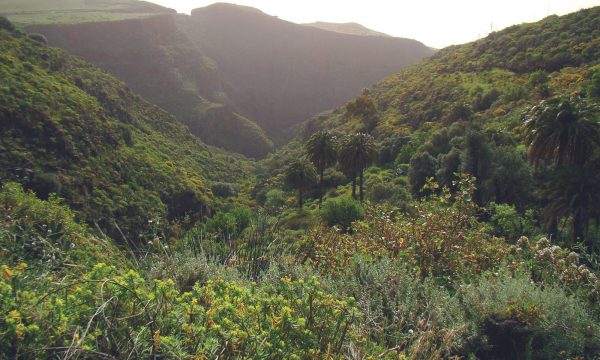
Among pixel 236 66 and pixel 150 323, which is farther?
pixel 236 66

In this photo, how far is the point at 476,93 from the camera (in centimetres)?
5806

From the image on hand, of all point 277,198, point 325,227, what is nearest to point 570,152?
point 325,227

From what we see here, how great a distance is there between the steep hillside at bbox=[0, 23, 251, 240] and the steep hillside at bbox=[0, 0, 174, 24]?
83.4 meters

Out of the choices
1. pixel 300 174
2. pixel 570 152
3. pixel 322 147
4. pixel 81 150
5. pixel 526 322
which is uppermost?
pixel 526 322

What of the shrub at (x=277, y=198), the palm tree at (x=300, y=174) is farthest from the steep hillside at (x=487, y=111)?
the palm tree at (x=300, y=174)

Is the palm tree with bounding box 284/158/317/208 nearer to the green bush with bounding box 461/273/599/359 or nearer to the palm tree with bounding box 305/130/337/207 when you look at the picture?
the palm tree with bounding box 305/130/337/207

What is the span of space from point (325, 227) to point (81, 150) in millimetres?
37455

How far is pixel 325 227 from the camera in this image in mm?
10289

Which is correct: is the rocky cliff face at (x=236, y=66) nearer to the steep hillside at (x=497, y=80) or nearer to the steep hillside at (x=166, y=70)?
the steep hillside at (x=166, y=70)

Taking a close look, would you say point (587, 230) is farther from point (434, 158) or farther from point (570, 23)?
point (570, 23)

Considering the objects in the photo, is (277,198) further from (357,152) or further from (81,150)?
(81,150)

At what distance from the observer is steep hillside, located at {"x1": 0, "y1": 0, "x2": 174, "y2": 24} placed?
129 m

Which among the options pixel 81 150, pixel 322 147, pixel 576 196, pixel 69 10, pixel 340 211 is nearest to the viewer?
pixel 576 196

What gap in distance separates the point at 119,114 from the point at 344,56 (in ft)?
479
